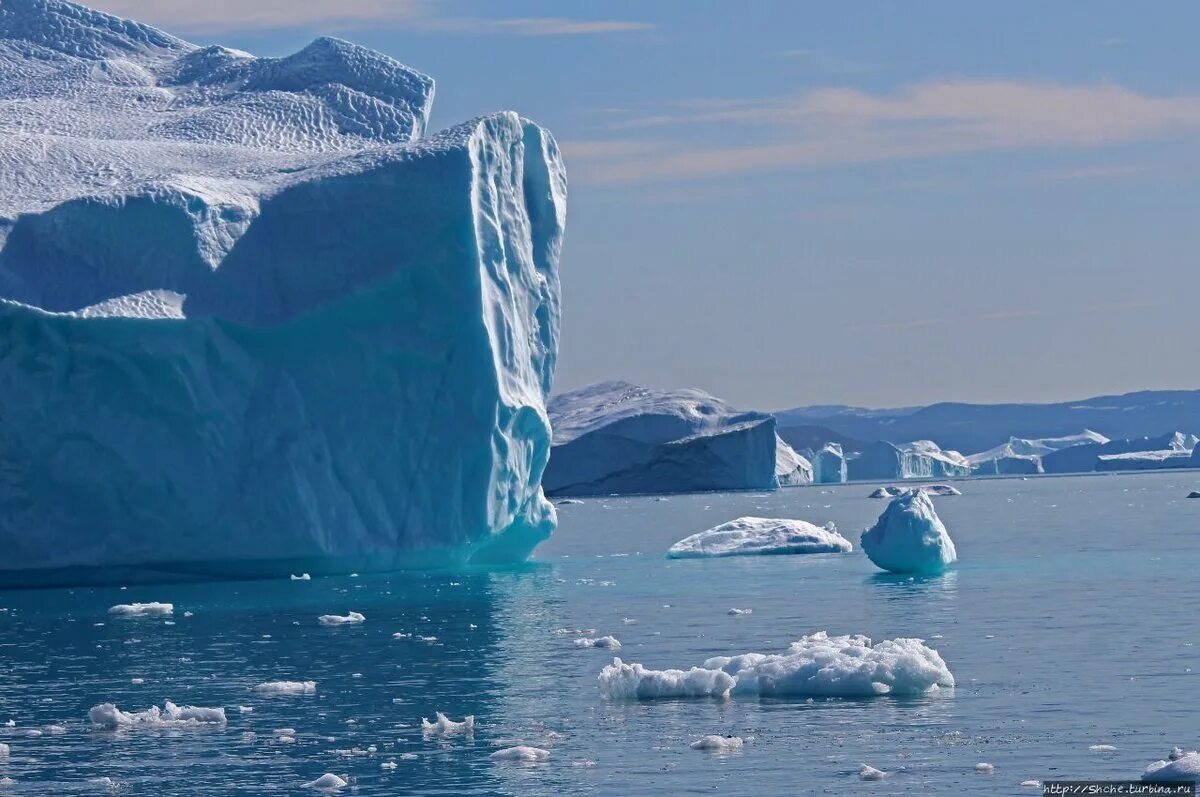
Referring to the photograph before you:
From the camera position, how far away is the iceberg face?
73625 millimetres

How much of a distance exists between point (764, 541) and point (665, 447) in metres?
41.2

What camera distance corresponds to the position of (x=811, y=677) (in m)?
14.1

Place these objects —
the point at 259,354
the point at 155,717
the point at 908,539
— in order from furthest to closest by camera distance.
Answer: the point at 908,539, the point at 259,354, the point at 155,717

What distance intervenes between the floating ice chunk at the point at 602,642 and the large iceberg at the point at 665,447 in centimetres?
5445

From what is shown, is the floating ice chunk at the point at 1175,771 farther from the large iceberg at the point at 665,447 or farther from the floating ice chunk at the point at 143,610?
the large iceberg at the point at 665,447

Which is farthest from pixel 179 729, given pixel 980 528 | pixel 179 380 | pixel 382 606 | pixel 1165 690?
pixel 980 528

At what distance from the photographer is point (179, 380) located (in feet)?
83.9

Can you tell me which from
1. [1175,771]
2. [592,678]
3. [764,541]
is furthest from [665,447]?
[1175,771]

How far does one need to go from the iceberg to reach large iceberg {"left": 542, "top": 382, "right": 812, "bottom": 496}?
72.5 feet

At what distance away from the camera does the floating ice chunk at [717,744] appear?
469 inches

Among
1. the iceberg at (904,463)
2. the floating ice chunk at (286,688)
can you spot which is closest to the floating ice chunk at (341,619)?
the floating ice chunk at (286,688)

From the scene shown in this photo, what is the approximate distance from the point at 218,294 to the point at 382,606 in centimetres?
569

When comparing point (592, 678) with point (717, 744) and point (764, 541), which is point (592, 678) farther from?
point (764, 541)

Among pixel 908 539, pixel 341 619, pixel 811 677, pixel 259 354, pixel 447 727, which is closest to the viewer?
pixel 447 727
